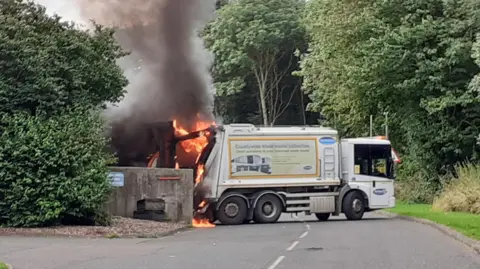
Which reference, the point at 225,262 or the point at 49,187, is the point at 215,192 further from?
the point at 225,262

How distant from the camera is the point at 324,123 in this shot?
167 feet

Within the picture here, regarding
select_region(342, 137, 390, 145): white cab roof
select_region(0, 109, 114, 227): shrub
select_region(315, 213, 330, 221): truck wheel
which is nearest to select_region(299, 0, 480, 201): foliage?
select_region(342, 137, 390, 145): white cab roof

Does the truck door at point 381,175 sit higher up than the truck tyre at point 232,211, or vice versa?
the truck door at point 381,175

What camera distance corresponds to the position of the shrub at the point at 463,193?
3028 cm

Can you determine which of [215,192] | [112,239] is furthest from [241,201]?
[112,239]

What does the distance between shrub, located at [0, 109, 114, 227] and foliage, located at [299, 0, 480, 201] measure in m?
15.0

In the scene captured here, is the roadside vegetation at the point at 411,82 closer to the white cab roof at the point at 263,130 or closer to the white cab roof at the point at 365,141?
the white cab roof at the point at 365,141

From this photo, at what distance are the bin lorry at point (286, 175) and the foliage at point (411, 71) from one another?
19.0 ft

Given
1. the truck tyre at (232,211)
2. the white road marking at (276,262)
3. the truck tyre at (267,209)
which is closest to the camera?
the white road marking at (276,262)

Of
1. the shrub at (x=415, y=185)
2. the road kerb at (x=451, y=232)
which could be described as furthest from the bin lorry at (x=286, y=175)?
the shrub at (x=415, y=185)

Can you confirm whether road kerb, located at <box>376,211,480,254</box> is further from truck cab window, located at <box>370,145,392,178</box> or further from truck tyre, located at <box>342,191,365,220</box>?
truck cab window, located at <box>370,145,392,178</box>

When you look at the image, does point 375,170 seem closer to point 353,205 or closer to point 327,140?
point 353,205

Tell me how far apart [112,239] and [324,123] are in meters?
31.9

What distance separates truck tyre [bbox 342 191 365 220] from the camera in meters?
28.8
